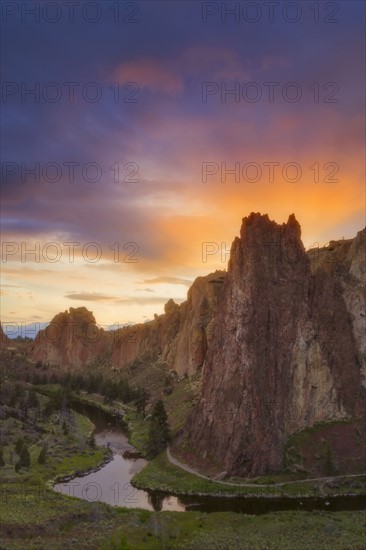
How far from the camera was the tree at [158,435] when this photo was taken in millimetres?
108562

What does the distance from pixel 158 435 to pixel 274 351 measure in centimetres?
2822

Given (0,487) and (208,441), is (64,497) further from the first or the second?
(208,441)

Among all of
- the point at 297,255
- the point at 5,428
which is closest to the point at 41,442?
the point at 5,428

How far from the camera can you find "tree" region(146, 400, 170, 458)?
109 metres

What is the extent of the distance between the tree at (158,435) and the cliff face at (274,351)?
17.2 ft

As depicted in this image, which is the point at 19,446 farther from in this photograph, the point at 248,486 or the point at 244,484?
the point at 248,486

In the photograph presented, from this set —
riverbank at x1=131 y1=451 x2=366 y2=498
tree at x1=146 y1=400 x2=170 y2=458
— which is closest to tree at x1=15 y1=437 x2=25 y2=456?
riverbank at x1=131 y1=451 x2=366 y2=498

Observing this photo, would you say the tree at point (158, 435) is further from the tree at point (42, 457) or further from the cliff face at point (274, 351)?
the tree at point (42, 457)

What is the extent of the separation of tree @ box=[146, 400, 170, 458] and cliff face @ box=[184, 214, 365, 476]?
5247mm

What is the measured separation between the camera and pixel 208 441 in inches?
4006

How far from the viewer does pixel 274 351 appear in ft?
351

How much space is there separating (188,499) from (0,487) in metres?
27.6

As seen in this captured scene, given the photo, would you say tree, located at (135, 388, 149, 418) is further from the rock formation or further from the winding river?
the winding river

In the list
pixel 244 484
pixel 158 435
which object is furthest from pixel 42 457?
pixel 244 484
